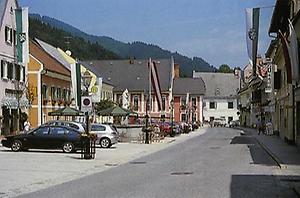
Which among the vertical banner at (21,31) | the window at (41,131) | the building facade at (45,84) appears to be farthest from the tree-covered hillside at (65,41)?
the window at (41,131)

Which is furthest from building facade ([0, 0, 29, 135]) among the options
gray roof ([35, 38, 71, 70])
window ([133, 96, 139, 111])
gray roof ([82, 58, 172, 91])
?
gray roof ([82, 58, 172, 91])

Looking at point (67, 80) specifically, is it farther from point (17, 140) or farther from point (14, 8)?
point (17, 140)

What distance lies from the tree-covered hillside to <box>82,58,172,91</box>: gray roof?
9.19 m

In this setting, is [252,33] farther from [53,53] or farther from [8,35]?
[53,53]

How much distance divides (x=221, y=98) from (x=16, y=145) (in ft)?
385

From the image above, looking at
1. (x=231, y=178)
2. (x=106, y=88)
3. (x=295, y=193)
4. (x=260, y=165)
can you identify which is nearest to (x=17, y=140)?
(x=260, y=165)

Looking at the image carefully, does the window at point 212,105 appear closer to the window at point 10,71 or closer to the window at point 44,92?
the window at point 44,92

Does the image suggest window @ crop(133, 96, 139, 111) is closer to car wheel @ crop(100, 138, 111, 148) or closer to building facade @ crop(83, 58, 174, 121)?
building facade @ crop(83, 58, 174, 121)

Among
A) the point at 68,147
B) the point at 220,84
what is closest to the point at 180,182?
the point at 68,147

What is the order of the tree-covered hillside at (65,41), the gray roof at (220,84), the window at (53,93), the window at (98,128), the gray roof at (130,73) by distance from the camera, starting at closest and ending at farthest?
the window at (98,128) → the window at (53,93) → the gray roof at (130,73) → the tree-covered hillside at (65,41) → the gray roof at (220,84)

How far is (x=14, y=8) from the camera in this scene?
5494 centimetres

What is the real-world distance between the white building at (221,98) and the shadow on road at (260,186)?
126 m

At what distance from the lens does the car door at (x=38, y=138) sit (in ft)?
114

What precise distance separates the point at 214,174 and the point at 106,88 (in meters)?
77.0
